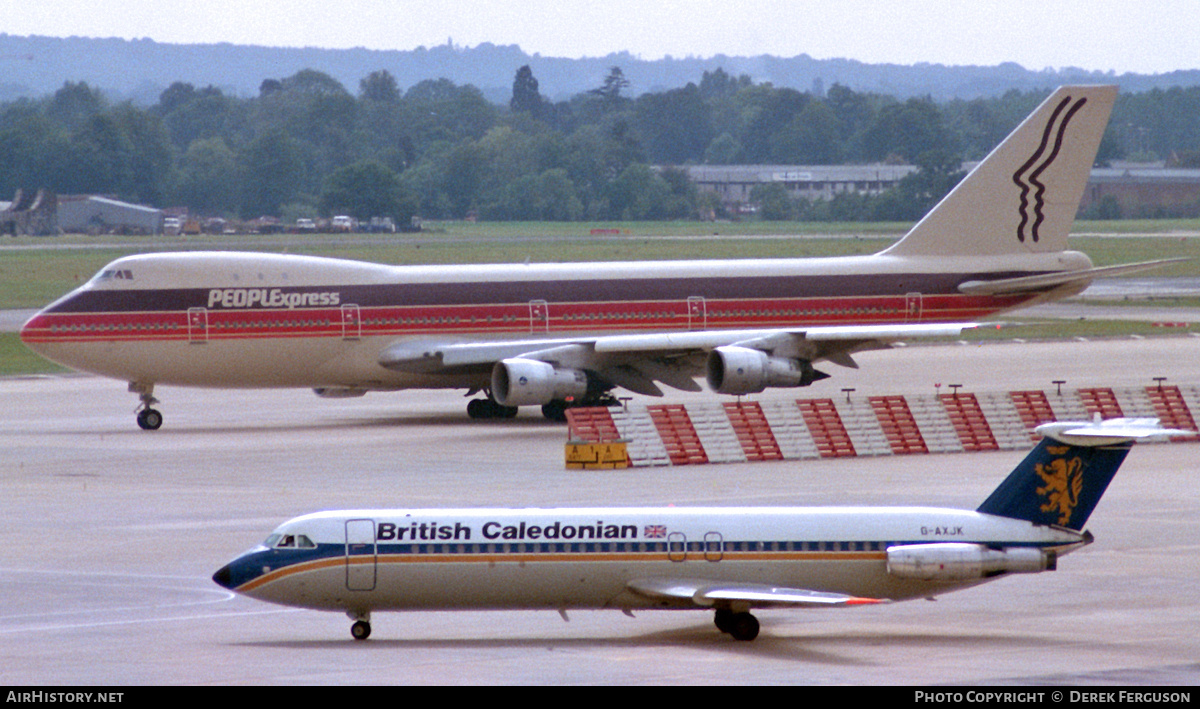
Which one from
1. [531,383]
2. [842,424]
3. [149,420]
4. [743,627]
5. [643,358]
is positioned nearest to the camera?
[743,627]

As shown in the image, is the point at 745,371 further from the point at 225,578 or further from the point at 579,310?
the point at 225,578

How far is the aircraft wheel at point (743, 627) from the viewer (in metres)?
26.2

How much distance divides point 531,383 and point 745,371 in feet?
18.6

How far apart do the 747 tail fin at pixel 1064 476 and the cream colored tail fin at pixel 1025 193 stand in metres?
29.9

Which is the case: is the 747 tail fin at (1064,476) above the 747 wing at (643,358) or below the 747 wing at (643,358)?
above

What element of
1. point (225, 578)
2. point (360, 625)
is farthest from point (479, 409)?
point (360, 625)

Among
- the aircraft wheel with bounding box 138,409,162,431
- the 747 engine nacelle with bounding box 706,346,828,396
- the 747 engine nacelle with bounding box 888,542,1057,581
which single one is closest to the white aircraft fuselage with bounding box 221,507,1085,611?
the 747 engine nacelle with bounding box 888,542,1057,581

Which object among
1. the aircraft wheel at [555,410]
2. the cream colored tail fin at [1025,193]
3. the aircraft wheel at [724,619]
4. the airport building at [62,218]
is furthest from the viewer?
the airport building at [62,218]

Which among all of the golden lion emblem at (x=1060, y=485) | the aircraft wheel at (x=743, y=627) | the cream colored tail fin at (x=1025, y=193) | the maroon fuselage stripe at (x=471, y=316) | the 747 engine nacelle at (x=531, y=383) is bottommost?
the 747 engine nacelle at (x=531, y=383)

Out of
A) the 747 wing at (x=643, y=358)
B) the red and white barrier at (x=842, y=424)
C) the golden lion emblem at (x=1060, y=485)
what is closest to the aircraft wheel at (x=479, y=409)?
the 747 wing at (x=643, y=358)

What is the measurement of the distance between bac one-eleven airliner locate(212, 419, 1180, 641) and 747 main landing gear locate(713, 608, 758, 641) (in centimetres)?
2

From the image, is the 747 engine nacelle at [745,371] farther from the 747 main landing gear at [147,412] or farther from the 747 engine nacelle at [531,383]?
the 747 main landing gear at [147,412]

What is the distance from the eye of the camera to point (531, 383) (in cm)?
4981
